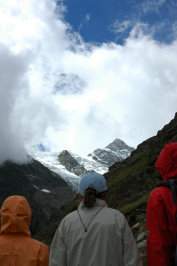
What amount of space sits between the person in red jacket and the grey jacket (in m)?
0.36

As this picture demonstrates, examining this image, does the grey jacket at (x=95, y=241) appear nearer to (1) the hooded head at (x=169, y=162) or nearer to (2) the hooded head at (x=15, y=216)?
(2) the hooded head at (x=15, y=216)

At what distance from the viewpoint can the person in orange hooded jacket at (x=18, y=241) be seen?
5.13m

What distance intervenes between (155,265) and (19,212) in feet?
8.65

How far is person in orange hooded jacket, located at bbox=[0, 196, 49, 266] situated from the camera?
16.8ft

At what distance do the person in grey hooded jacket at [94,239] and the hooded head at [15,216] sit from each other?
2.32 feet

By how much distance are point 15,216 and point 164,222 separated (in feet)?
9.06

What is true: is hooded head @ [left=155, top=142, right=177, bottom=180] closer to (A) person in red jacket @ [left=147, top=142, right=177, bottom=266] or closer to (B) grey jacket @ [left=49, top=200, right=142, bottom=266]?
(A) person in red jacket @ [left=147, top=142, right=177, bottom=266]

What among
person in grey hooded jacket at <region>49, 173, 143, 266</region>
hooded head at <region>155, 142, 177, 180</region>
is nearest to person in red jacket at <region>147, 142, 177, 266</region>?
hooded head at <region>155, 142, 177, 180</region>

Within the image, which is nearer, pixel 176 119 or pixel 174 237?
pixel 174 237

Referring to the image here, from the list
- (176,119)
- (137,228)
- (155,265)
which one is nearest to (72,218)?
(155,265)

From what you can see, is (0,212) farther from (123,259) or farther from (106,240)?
(123,259)

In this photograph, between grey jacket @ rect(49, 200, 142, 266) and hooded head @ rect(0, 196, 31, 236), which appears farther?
hooded head @ rect(0, 196, 31, 236)

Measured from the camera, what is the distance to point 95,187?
18.0 ft

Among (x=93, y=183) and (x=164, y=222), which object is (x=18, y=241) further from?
(x=164, y=222)
